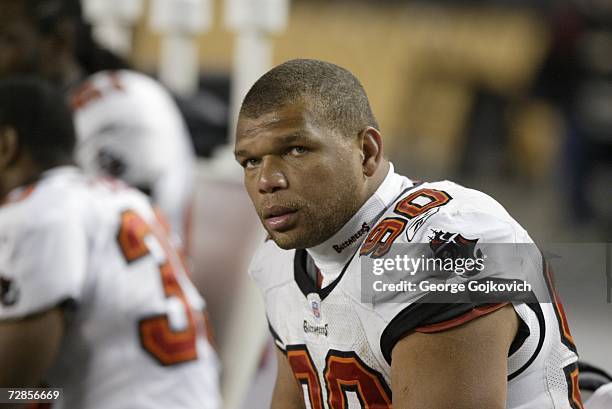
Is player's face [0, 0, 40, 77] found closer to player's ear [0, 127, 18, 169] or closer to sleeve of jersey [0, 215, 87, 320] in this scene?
player's ear [0, 127, 18, 169]

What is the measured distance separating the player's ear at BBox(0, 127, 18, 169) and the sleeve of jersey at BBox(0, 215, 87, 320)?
Answer: 20 centimetres

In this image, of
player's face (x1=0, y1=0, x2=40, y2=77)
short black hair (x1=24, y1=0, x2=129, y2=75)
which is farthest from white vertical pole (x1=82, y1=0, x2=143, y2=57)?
player's face (x1=0, y1=0, x2=40, y2=77)

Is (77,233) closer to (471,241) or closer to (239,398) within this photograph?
(239,398)

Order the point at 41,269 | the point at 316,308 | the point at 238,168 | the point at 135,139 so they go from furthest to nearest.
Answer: the point at 238,168
the point at 135,139
the point at 41,269
the point at 316,308

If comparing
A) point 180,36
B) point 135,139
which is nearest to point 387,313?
point 135,139

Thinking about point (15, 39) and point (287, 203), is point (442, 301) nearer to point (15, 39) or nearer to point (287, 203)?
point (287, 203)

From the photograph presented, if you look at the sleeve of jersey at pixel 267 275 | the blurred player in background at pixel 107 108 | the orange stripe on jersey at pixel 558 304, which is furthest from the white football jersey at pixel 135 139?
the orange stripe on jersey at pixel 558 304

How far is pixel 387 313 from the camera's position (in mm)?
1377

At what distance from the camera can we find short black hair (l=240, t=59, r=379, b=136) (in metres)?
1.40

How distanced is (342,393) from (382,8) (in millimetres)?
6861

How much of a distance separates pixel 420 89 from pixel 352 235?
21.1 feet

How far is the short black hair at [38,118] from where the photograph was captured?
231cm

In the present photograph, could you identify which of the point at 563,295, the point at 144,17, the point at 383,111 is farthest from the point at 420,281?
the point at 383,111

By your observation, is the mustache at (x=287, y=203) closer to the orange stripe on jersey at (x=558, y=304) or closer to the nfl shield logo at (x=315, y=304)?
the nfl shield logo at (x=315, y=304)
